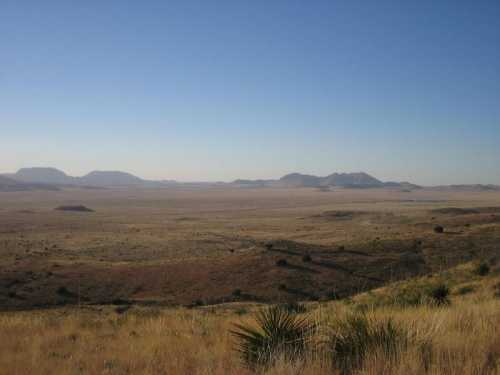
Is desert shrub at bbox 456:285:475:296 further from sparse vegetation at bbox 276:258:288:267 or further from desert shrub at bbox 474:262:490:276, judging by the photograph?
sparse vegetation at bbox 276:258:288:267

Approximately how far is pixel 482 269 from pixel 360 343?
56.1 feet

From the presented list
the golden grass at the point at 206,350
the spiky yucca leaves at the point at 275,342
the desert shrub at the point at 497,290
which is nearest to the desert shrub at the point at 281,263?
the desert shrub at the point at 497,290

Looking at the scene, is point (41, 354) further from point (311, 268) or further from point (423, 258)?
point (423, 258)

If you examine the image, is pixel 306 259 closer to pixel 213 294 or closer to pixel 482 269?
pixel 213 294

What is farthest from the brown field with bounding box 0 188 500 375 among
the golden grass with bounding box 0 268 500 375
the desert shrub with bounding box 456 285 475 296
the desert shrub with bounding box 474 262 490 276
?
the desert shrub with bounding box 474 262 490 276

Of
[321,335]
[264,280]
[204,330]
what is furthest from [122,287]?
[321,335]

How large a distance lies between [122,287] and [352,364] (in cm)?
2421

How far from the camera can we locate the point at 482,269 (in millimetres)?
19125

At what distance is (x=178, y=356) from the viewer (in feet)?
20.2

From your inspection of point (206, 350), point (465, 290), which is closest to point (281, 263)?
point (465, 290)

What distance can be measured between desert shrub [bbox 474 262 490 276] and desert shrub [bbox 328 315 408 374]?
16.0 m

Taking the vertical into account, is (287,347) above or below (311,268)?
above

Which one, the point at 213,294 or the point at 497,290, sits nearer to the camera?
the point at 497,290

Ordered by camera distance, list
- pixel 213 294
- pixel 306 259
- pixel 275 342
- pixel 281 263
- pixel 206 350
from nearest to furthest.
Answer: pixel 275 342
pixel 206 350
pixel 213 294
pixel 281 263
pixel 306 259
